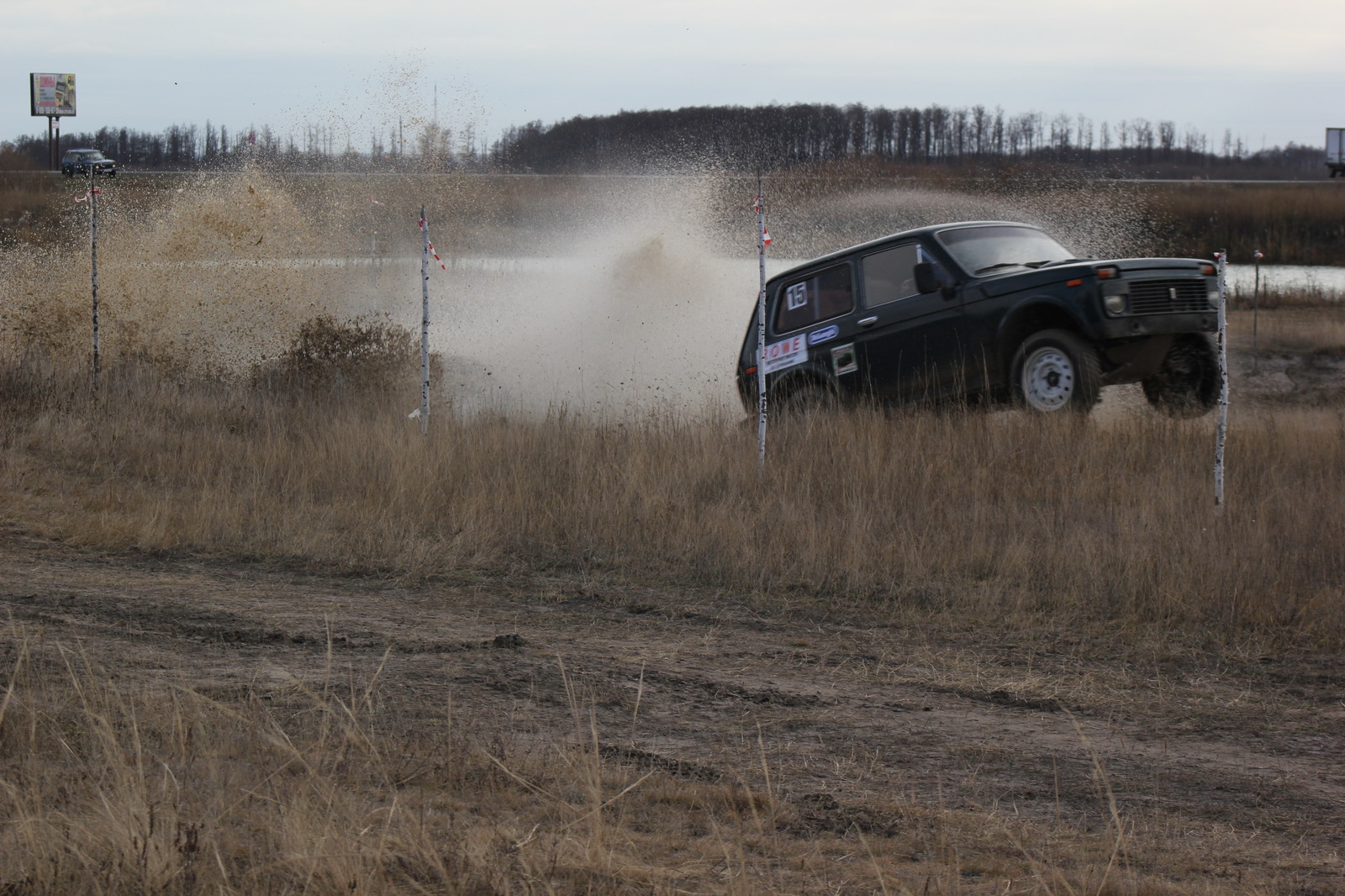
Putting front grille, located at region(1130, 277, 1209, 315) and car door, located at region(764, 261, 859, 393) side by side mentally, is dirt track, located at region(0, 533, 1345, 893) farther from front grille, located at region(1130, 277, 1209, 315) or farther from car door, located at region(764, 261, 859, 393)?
car door, located at region(764, 261, 859, 393)

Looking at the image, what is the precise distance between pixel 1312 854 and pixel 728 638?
2996 millimetres

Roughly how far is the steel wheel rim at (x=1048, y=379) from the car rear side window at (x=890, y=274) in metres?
1.30

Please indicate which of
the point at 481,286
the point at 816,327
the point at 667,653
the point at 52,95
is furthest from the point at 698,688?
the point at 52,95

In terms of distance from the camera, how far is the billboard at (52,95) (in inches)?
2835

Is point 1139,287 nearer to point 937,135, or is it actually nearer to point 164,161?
point 937,135

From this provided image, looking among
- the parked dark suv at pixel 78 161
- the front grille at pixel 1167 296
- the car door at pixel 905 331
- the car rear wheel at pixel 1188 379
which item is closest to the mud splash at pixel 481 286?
the car door at pixel 905 331

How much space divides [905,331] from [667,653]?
18.9ft

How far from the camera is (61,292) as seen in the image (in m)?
18.1

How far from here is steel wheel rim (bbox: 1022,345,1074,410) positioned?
958 centimetres

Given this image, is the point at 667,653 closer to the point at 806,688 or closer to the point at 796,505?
the point at 806,688

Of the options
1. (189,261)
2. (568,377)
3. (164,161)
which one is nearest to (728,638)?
(568,377)

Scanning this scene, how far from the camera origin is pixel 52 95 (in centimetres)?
7225

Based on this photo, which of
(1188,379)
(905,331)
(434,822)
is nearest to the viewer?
(434,822)

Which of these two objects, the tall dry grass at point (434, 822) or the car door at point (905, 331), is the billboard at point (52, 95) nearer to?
the car door at point (905, 331)
